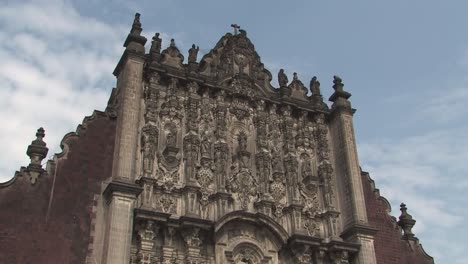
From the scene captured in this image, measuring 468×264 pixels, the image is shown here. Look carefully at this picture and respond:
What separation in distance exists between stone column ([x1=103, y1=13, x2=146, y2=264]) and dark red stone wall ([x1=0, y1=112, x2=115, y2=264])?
447 mm

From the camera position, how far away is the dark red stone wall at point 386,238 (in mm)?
18578

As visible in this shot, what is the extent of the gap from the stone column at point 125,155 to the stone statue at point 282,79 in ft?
15.6

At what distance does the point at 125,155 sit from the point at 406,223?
925cm

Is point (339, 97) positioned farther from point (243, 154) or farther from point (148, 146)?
point (148, 146)

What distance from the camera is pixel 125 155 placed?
15.8m

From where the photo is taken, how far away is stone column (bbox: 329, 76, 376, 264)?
699 inches

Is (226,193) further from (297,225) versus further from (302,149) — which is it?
(302,149)

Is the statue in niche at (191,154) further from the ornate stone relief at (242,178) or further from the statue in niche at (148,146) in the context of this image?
the ornate stone relief at (242,178)

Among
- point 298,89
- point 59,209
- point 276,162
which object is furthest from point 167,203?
point 298,89

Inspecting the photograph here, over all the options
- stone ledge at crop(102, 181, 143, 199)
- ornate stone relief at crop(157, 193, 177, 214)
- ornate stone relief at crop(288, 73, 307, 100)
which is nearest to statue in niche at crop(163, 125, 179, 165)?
ornate stone relief at crop(157, 193, 177, 214)

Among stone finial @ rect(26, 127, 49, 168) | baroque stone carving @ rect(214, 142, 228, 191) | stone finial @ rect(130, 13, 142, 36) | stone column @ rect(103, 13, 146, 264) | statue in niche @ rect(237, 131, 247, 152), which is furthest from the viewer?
statue in niche @ rect(237, 131, 247, 152)

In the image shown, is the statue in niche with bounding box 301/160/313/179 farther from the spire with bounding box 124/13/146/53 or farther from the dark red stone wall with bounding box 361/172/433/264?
the spire with bounding box 124/13/146/53

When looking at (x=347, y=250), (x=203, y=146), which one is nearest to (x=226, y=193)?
(x=203, y=146)

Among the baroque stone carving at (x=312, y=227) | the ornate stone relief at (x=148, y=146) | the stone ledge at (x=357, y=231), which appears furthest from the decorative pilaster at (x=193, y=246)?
the stone ledge at (x=357, y=231)
